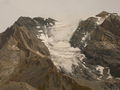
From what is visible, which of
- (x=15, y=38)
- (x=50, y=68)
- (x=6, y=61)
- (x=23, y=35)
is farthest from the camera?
(x=23, y=35)

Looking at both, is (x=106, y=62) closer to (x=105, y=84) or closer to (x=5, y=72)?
(x=105, y=84)

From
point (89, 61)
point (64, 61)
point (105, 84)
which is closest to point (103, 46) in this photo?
point (89, 61)

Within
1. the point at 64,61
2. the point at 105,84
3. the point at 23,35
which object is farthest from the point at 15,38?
the point at 64,61

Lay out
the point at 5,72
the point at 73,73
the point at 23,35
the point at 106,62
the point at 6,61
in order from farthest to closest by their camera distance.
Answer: the point at 106,62 < the point at 73,73 < the point at 23,35 < the point at 6,61 < the point at 5,72

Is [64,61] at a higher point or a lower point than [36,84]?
lower

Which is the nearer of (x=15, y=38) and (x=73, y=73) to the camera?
(x=15, y=38)

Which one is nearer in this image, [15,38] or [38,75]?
[38,75]

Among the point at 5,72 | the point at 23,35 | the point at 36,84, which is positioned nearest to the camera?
the point at 36,84

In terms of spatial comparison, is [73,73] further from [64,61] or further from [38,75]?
[38,75]

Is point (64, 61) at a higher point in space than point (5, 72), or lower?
lower
